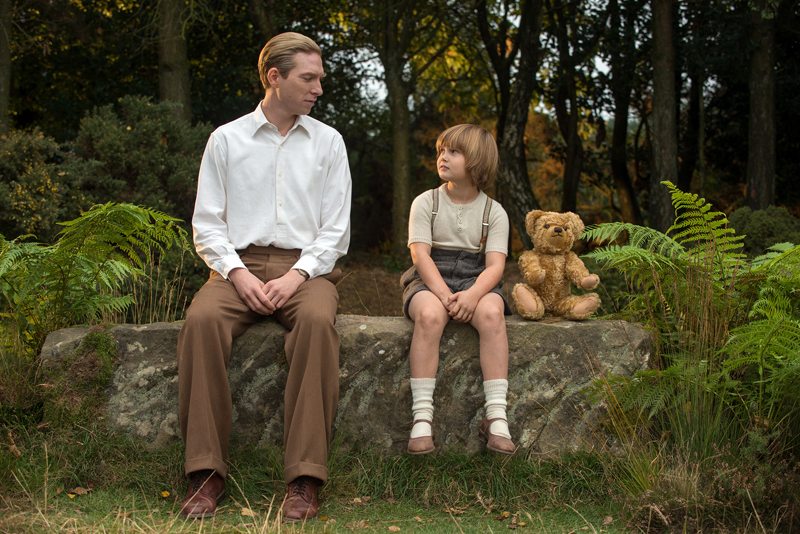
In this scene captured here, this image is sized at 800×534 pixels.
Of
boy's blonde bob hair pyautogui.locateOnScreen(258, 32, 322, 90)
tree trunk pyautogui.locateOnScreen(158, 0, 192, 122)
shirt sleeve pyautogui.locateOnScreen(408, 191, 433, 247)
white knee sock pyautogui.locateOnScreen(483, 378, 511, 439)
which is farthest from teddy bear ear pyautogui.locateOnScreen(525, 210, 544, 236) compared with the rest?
tree trunk pyautogui.locateOnScreen(158, 0, 192, 122)

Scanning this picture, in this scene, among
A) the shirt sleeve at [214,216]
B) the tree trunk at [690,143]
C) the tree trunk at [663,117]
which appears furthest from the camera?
the tree trunk at [690,143]

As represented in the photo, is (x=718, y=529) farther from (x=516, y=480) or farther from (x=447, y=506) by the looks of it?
(x=447, y=506)

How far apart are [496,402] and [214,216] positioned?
1.71 meters

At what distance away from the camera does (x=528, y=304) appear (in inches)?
139

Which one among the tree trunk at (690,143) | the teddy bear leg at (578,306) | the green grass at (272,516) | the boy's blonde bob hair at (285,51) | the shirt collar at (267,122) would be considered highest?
the tree trunk at (690,143)

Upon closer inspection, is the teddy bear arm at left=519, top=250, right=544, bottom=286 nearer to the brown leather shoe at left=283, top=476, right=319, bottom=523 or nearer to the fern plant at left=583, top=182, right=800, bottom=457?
the fern plant at left=583, top=182, right=800, bottom=457

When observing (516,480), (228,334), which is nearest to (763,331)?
(516,480)

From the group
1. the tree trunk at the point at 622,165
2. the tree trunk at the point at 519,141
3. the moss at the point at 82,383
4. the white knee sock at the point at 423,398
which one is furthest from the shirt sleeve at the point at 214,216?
the tree trunk at the point at 622,165

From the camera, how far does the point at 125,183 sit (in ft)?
21.5

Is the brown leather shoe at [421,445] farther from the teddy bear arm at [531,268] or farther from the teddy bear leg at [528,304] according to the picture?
the teddy bear arm at [531,268]

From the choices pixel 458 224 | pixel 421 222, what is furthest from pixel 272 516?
pixel 458 224

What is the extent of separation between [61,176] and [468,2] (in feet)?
26.6

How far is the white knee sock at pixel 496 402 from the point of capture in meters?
3.11

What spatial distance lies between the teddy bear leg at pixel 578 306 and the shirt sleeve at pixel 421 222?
31.7 inches
